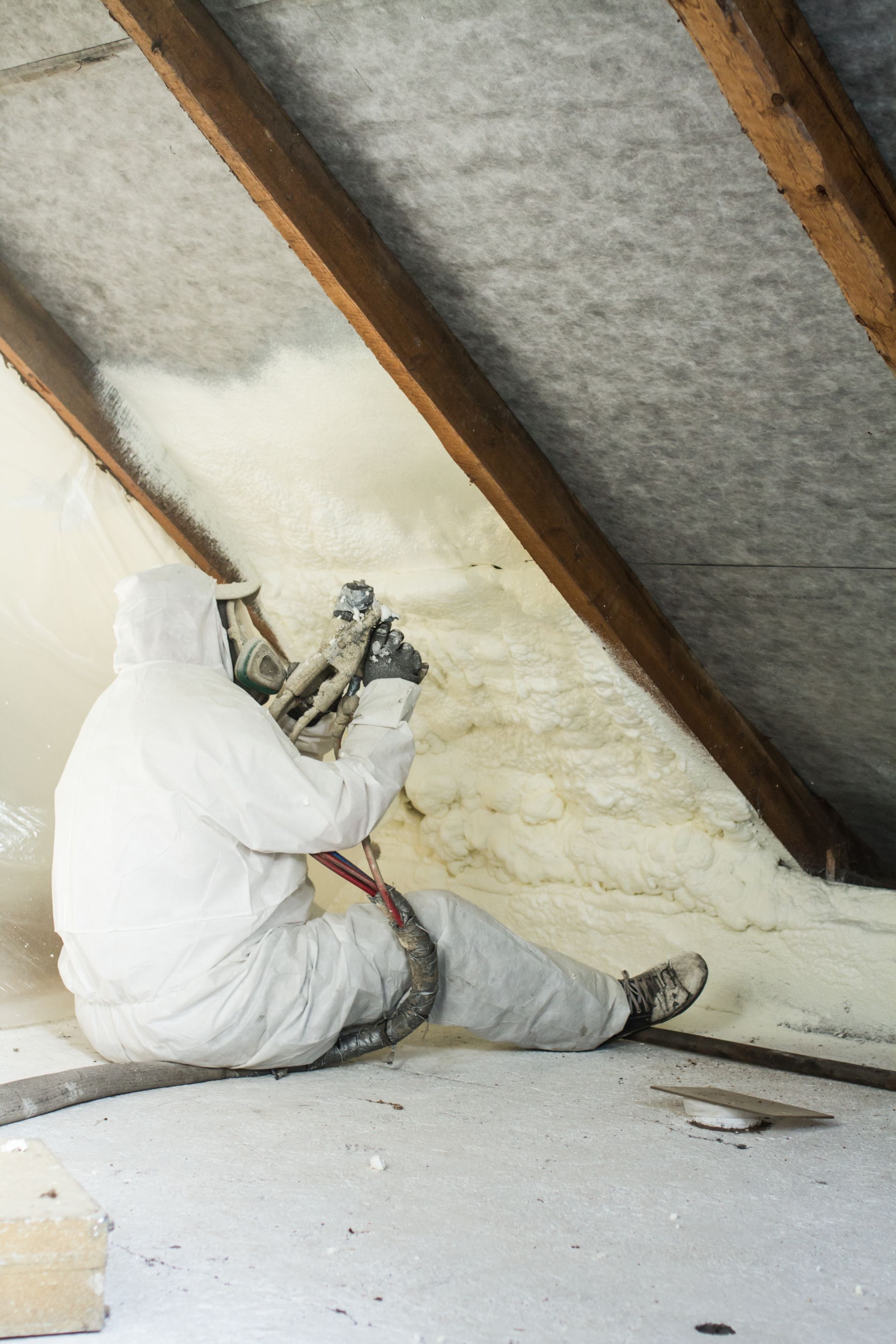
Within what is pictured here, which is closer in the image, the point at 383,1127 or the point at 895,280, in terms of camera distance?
the point at 895,280

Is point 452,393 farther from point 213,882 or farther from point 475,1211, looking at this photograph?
point 475,1211

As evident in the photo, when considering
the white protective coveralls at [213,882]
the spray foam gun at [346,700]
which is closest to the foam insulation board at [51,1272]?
the white protective coveralls at [213,882]

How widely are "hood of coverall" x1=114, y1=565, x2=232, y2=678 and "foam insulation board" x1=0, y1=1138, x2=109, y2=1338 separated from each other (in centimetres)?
122

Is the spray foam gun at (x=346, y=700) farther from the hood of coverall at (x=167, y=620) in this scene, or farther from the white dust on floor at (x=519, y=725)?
the white dust on floor at (x=519, y=725)

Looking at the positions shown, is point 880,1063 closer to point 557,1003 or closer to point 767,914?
point 767,914

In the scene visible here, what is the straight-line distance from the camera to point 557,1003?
2248 millimetres

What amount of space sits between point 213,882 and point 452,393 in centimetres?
101

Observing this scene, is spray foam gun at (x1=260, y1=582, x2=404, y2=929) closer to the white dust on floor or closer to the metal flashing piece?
the white dust on floor

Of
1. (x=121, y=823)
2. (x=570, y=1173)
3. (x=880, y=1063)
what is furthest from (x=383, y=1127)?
(x=880, y=1063)

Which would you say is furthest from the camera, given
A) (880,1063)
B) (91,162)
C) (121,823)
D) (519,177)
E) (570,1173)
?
(880,1063)

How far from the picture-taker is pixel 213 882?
6.38 ft

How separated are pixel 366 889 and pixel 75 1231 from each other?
3.72 feet

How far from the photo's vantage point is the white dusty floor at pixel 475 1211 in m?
1.11

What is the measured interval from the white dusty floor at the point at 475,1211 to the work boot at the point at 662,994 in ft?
0.93
